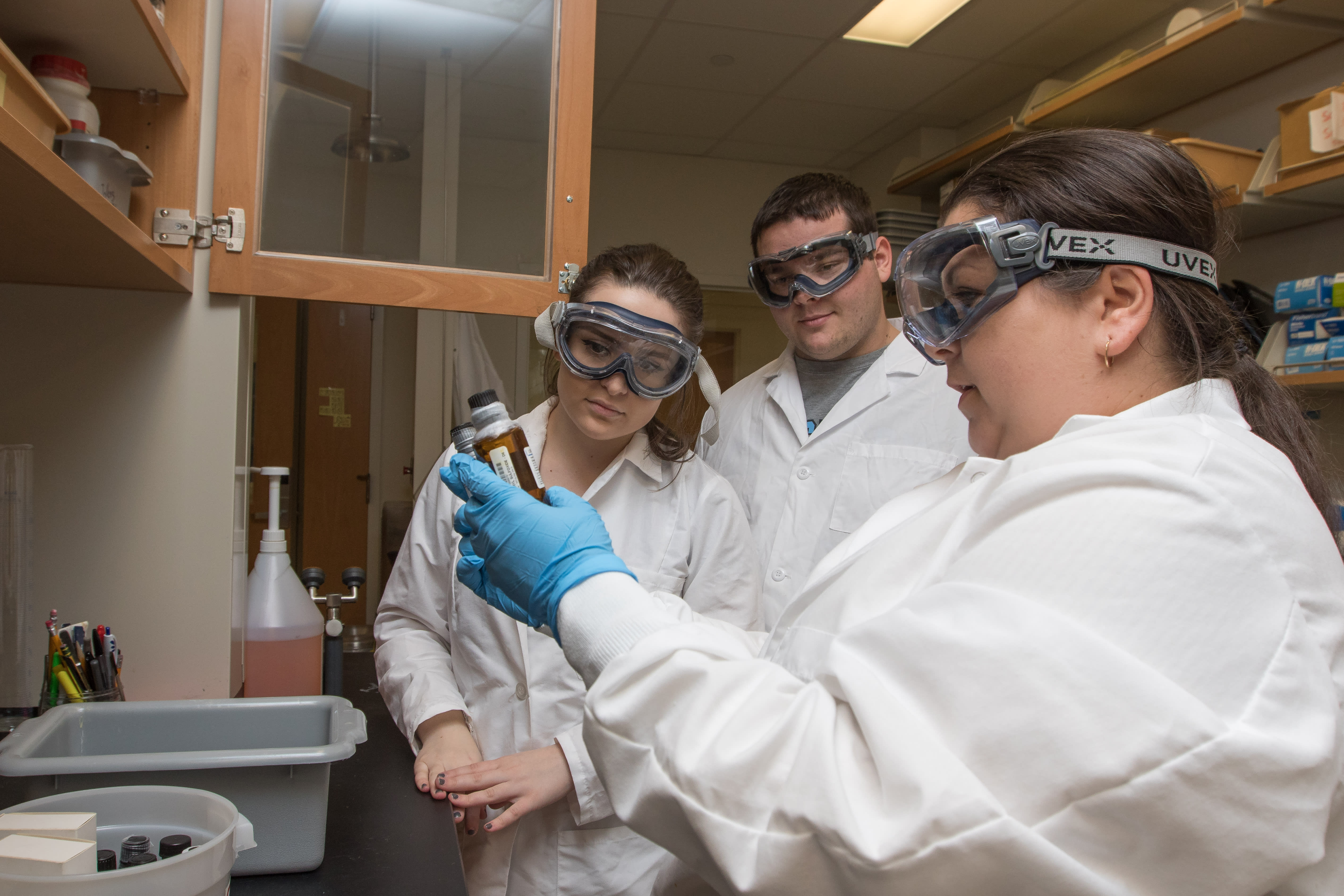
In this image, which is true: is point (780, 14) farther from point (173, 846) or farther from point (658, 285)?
point (173, 846)

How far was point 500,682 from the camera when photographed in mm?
1341

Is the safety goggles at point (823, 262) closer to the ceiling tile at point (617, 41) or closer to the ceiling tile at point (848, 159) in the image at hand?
the ceiling tile at point (617, 41)

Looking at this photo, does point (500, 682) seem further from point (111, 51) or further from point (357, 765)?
point (111, 51)

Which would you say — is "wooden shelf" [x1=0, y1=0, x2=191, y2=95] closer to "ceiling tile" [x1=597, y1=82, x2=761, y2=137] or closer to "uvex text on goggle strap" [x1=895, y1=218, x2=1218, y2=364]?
"uvex text on goggle strap" [x1=895, y1=218, x2=1218, y2=364]

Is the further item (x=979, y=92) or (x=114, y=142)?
(x=979, y=92)

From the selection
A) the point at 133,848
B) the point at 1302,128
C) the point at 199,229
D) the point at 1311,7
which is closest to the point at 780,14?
the point at 1311,7

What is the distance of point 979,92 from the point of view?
392 centimetres

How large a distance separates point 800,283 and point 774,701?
4.08ft

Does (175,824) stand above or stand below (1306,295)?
below

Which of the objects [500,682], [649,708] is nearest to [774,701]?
[649,708]

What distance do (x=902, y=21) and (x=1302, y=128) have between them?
5.27 ft

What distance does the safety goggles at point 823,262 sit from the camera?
1.78 m

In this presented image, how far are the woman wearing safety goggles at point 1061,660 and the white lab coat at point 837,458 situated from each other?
86 centimetres

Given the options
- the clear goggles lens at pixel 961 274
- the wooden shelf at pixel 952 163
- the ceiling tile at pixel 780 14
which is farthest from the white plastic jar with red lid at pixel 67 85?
the wooden shelf at pixel 952 163
